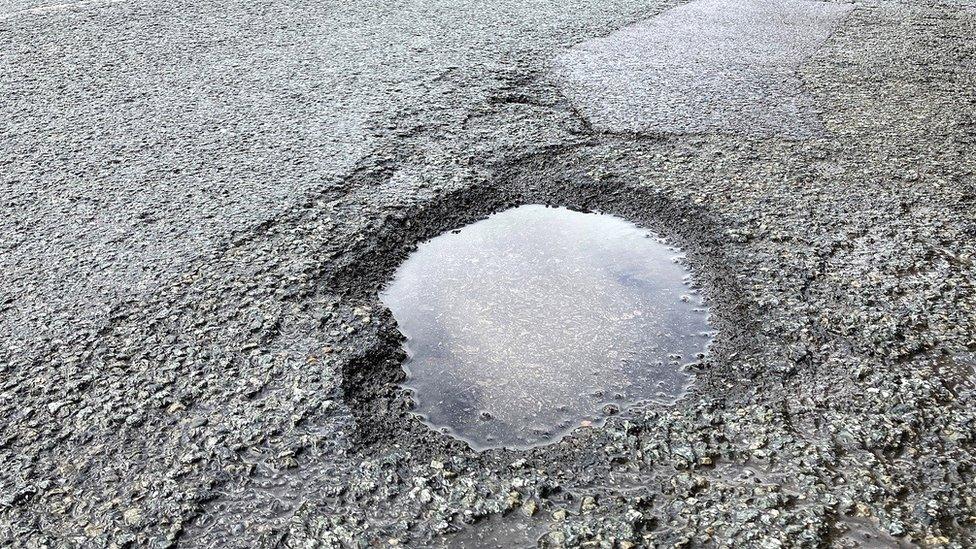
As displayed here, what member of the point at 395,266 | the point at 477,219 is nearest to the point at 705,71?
the point at 477,219

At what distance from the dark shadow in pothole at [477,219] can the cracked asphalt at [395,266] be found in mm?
12

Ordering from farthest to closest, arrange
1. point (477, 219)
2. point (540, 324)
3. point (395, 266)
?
point (477, 219), point (395, 266), point (540, 324)

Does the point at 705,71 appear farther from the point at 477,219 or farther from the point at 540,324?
the point at 540,324

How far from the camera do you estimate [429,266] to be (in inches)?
118

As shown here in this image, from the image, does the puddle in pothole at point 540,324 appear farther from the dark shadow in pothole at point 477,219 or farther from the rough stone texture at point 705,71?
the rough stone texture at point 705,71

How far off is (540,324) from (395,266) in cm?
60

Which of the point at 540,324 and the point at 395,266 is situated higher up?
the point at 395,266

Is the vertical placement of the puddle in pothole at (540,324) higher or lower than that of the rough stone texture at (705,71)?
Answer: higher

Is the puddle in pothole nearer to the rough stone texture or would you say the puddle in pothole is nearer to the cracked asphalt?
the cracked asphalt

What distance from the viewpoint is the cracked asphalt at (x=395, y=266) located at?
6.32ft

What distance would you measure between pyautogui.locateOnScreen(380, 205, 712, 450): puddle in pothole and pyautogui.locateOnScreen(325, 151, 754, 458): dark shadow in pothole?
5 centimetres

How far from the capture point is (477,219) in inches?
130

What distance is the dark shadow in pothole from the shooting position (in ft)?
7.39

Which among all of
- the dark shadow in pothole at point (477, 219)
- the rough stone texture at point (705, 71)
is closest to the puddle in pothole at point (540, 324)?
the dark shadow in pothole at point (477, 219)
